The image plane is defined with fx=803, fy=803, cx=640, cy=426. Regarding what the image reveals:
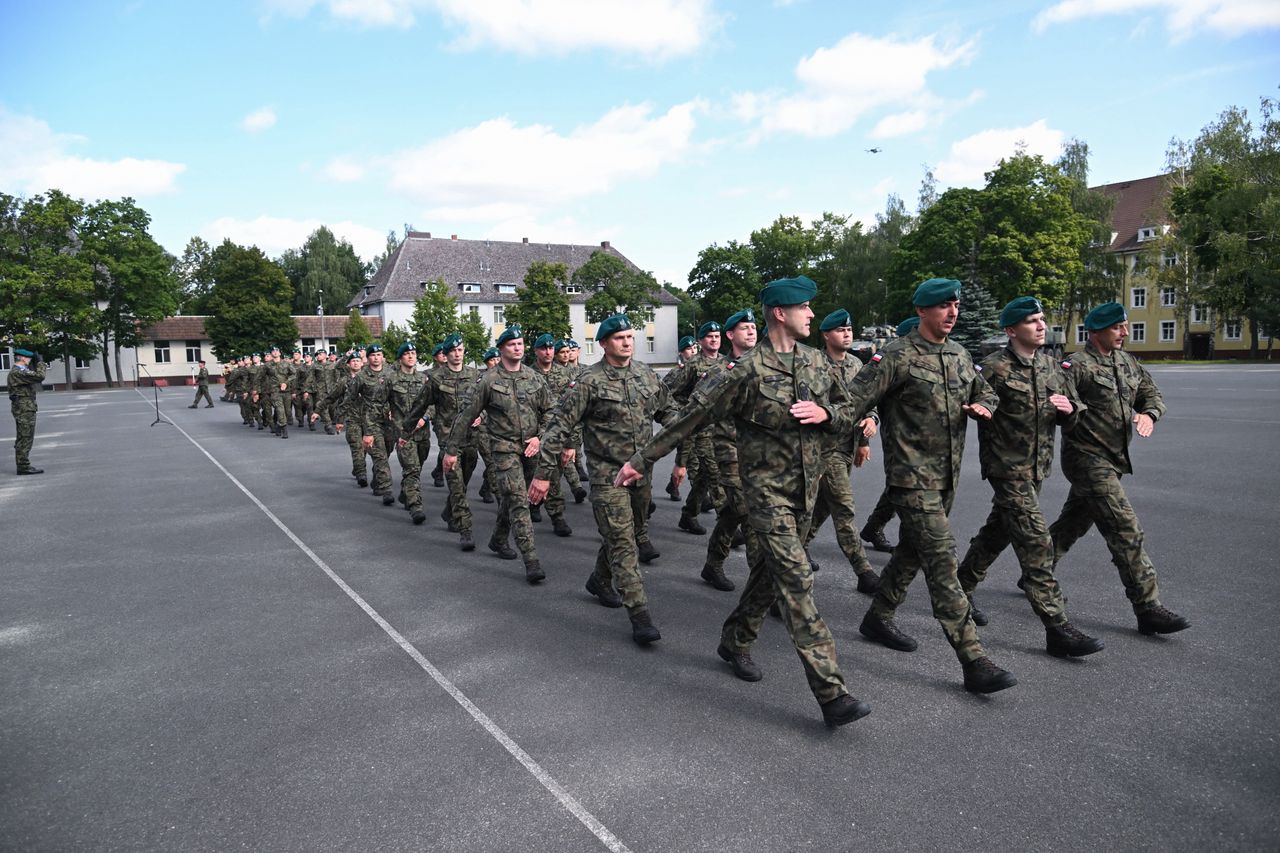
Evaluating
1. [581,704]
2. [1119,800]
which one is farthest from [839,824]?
[581,704]

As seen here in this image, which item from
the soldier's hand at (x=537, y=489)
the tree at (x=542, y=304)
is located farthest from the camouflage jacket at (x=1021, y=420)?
the tree at (x=542, y=304)

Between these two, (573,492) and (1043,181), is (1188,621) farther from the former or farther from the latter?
(1043,181)

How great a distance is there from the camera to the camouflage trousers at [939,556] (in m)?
4.54

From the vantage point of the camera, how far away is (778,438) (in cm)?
453

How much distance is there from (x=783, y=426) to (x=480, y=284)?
79.3 meters

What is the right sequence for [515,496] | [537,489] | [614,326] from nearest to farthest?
1. [537,489]
2. [614,326]
3. [515,496]

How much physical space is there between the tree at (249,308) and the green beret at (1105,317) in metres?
75.6

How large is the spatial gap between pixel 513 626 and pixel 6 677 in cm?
332

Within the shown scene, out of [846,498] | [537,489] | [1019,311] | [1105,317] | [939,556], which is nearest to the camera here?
[939,556]

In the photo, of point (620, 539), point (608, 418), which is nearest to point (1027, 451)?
point (620, 539)

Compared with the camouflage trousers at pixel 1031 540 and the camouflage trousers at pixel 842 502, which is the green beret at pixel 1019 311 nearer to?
the camouflage trousers at pixel 1031 540

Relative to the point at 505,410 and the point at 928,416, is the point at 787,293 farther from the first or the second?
the point at 505,410

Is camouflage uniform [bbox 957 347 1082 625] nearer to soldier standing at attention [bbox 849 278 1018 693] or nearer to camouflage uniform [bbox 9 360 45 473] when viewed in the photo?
soldier standing at attention [bbox 849 278 1018 693]

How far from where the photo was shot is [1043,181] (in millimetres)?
52719
